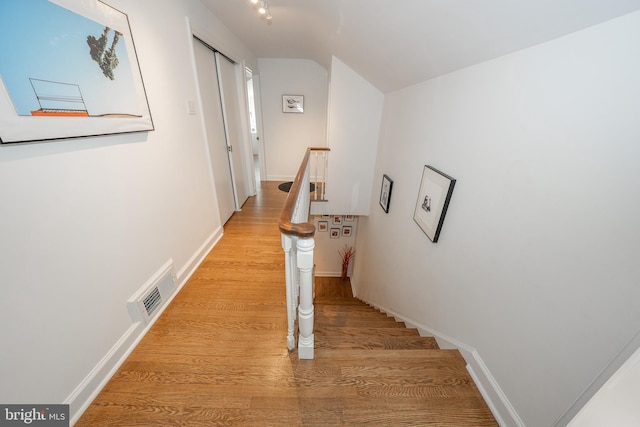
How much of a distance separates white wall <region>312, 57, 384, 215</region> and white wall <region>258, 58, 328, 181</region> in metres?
1.22

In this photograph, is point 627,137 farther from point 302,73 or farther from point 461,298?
point 302,73

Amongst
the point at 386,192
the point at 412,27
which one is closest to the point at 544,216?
the point at 412,27

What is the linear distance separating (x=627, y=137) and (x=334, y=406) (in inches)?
58.6

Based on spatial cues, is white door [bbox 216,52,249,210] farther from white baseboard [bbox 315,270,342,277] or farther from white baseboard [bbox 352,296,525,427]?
white baseboard [bbox 352,296,525,427]

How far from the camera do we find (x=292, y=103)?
178 inches

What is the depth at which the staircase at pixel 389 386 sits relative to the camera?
42.5 inches

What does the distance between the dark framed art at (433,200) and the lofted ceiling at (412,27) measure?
691 millimetres

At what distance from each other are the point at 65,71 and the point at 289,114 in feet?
12.8

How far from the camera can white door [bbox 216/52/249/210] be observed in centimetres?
282

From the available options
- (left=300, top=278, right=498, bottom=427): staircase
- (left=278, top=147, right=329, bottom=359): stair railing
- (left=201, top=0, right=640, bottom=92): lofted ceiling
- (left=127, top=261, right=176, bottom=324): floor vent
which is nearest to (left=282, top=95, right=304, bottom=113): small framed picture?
(left=201, top=0, right=640, bottom=92): lofted ceiling

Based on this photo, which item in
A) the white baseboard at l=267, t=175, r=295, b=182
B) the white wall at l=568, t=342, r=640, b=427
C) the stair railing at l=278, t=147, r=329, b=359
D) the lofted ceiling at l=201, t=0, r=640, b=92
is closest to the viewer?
the white wall at l=568, t=342, r=640, b=427

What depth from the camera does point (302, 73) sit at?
4.40 metres

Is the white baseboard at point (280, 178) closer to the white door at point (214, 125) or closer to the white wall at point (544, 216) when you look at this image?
the white door at point (214, 125)

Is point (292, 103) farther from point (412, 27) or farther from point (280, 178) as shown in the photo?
point (412, 27)
